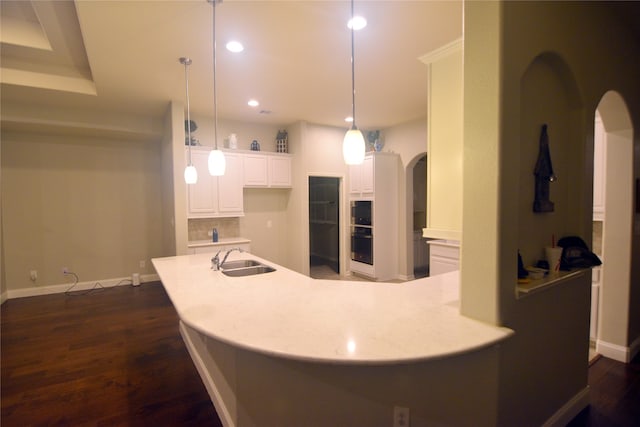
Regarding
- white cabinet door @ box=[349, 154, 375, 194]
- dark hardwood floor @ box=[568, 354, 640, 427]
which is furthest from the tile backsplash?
dark hardwood floor @ box=[568, 354, 640, 427]

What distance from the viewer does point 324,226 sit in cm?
745

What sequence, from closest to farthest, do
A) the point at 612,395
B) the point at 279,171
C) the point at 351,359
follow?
the point at 351,359, the point at 612,395, the point at 279,171

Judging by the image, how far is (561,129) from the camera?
6.53ft

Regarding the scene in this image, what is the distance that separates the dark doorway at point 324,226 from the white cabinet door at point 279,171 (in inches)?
45.5

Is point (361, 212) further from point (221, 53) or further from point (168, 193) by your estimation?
point (221, 53)

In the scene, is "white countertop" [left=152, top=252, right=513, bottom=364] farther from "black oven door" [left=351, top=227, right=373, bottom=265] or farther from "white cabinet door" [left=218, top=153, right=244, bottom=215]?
"black oven door" [left=351, top=227, right=373, bottom=265]

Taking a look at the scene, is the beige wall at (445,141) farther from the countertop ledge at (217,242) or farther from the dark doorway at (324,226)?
the dark doorway at (324,226)

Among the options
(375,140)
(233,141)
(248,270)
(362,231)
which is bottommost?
(248,270)

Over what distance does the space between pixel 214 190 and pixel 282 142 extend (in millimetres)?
1584

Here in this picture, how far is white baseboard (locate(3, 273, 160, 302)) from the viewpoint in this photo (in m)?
4.78

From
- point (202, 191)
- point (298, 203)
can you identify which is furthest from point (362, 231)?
point (202, 191)

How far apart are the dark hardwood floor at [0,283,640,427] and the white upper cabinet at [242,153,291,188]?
2.39m

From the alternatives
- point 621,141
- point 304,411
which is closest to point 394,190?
point 621,141

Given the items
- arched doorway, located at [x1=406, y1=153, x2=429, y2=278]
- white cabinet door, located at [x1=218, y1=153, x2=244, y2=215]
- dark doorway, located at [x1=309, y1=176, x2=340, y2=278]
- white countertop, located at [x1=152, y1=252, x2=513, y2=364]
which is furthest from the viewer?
dark doorway, located at [x1=309, y1=176, x2=340, y2=278]
